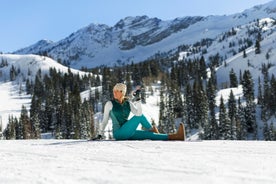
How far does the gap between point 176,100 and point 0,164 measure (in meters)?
112

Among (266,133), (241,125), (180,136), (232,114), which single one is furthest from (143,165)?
(232,114)

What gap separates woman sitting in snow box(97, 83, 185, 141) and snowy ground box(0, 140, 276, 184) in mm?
2340

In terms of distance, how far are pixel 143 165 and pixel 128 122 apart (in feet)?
16.9

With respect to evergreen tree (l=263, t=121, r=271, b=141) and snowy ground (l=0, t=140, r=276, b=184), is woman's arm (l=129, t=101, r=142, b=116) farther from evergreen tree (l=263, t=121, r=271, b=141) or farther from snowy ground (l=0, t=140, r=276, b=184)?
evergreen tree (l=263, t=121, r=271, b=141)

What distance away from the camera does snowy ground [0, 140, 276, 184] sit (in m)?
6.06

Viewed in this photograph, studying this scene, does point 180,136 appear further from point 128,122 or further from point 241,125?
point 241,125

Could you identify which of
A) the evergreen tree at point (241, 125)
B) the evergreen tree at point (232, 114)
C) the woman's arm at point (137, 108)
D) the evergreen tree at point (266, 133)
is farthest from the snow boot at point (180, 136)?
the evergreen tree at point (266, 133)

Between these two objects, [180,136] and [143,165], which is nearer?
[143,165]

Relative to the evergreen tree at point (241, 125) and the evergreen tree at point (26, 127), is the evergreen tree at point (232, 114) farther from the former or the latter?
the evergreen tree at point (26, 127)

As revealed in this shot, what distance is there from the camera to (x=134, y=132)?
1252 cm

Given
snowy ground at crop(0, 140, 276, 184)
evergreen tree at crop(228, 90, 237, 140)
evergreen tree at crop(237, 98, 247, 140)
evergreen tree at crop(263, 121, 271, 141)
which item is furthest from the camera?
evergreen tree at crop(263, 121, 271, 141)

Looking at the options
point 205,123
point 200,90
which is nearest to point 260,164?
point 205,123

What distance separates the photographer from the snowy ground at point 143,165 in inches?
239

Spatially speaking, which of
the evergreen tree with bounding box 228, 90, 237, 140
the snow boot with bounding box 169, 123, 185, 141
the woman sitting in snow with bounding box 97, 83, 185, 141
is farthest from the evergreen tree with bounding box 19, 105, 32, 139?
the snow boot with bounding box 169, 123, 185, 141
